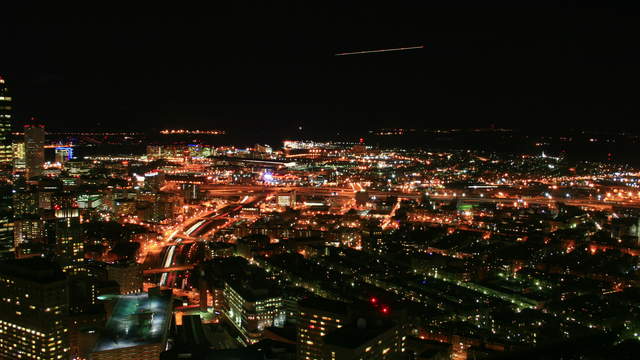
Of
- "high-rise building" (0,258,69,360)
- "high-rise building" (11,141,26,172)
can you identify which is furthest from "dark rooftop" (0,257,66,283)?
"high-rise building" (11,141,26,172)

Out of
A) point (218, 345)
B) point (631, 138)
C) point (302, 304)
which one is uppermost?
point (631, 138)

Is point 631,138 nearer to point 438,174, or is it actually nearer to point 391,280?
point 438,174

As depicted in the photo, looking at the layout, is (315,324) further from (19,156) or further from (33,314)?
(19,156)

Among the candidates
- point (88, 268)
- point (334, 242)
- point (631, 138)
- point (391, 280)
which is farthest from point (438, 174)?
point (88, 268)

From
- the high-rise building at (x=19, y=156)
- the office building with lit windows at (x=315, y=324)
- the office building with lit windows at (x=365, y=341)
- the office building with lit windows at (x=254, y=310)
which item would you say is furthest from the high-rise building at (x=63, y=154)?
the office building with lit windows at (x=365, y=341)

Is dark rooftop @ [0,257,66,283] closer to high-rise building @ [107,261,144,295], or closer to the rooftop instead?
the rooftop

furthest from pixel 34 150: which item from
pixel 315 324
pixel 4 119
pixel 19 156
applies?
pixel 315 324

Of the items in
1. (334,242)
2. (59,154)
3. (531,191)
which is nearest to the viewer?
(334,242)
